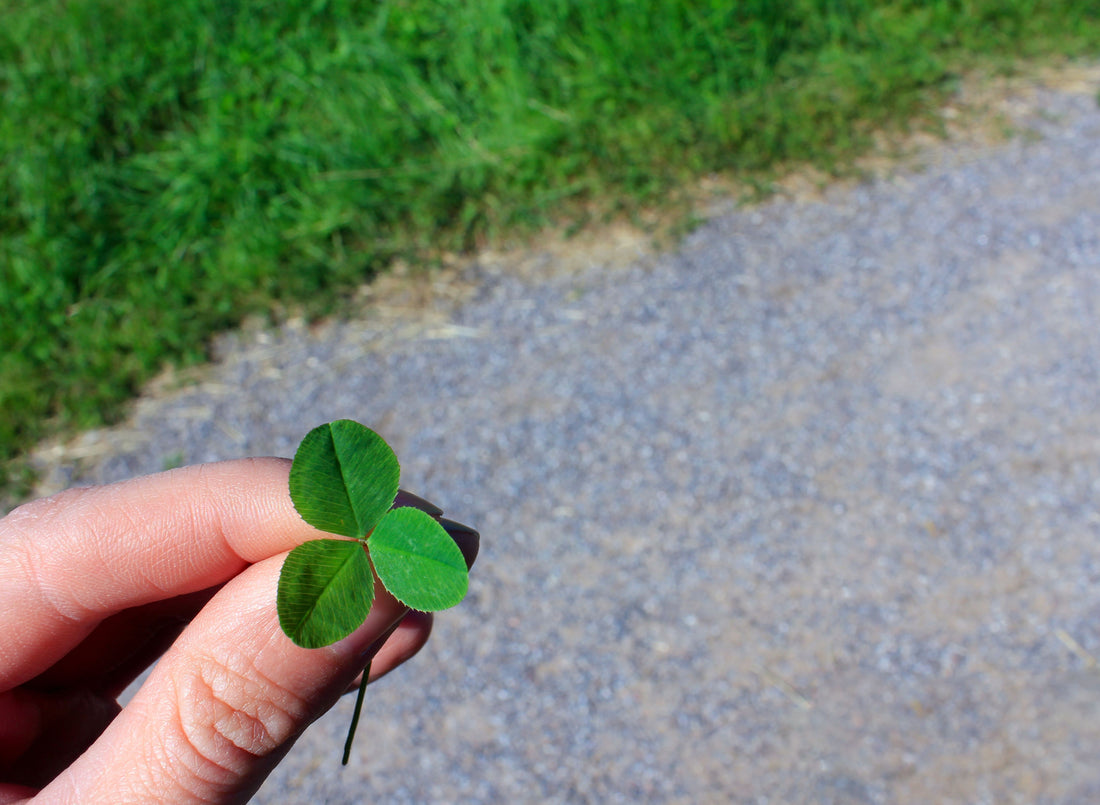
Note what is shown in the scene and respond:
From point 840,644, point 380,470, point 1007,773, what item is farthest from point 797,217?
point 380,470

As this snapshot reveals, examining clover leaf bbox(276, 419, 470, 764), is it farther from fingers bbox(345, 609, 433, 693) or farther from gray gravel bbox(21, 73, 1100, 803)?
gray gravel bbox(21, 73, 1100, 803)

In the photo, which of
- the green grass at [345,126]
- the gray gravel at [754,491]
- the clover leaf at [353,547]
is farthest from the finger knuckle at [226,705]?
the green grass at [345,126]

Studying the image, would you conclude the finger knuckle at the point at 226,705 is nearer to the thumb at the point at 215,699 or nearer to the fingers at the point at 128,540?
the thumb at the point at 215,699

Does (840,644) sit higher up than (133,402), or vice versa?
(133,402)

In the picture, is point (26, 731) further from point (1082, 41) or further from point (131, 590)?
point (1082, 41)

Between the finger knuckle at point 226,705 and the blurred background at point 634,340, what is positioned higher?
the finger knuckle at point 226,705

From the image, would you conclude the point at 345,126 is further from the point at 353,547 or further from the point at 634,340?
the point at 353,547

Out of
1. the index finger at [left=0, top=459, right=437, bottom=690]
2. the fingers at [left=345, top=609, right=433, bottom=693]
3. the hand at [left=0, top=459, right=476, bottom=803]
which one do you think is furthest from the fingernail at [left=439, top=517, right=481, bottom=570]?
the fingers at [left=345, top=609, right=433, bottom=693]
